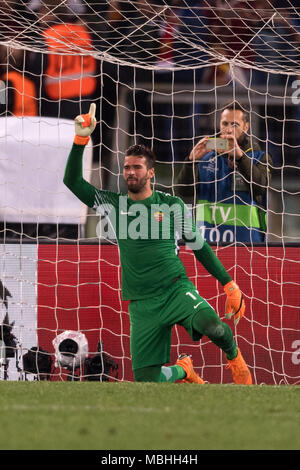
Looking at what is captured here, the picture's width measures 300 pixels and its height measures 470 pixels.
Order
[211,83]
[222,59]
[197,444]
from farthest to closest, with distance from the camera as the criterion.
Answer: [211,83] < [222,59] < [197,444]

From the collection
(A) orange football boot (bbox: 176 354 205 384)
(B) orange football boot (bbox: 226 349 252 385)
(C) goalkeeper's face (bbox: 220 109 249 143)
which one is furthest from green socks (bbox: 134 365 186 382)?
(C) goalkeeper's face (bbox: 220 109 249 143)

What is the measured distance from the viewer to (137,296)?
22.1 feet

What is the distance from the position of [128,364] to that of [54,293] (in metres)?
0.77

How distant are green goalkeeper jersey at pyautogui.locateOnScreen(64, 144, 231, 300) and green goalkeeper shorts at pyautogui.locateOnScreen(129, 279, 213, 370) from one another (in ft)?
0.21

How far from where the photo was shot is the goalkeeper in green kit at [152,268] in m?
6.65

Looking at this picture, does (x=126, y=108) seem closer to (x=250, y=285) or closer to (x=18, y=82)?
(x=18, y=82)

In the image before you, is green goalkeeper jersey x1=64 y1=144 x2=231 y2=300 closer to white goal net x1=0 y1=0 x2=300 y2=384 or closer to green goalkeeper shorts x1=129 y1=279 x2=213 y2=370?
green goalkeeper shorts x1=129 y1=279 x2=213 y2=370

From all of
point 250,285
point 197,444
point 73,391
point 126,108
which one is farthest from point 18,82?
point 197,444

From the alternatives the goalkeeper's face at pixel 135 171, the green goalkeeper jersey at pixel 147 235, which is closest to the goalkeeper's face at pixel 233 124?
the green goalkeeper jersey at pixel 147 235

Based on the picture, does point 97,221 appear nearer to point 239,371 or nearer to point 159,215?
point 159,215

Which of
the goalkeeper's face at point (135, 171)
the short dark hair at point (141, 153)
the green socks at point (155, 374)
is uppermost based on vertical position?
the short dark hair at point (141, 153)

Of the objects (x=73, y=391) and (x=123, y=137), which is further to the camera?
(x=123, y=137)

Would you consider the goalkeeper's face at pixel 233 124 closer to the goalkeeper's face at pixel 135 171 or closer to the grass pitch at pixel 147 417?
the goalkeeper's face at pixel 135 171

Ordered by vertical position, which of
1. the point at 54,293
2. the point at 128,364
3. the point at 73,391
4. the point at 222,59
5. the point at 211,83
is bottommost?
the point at 73,391
